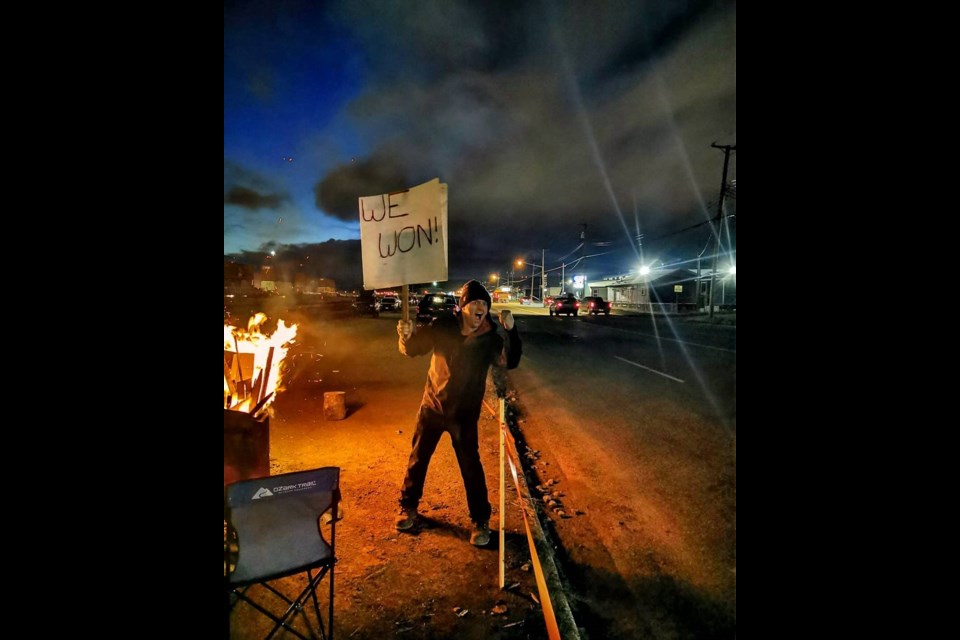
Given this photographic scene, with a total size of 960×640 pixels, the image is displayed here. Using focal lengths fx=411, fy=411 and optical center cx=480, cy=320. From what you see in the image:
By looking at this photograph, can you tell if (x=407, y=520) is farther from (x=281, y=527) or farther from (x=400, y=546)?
(x=281, y=527)

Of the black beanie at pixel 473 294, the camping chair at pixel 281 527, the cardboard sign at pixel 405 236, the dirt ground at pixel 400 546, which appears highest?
the cardboard sign at pixel 405 236

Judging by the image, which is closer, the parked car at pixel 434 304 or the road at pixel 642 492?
the road at pixel 642 492

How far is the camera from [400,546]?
3535 millimetres

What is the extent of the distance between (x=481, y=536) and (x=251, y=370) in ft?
10.1

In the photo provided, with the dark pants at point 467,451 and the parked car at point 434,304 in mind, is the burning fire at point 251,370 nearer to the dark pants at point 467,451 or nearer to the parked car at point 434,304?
the dark pants at point 467,451

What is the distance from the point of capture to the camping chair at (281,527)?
231 centimetres

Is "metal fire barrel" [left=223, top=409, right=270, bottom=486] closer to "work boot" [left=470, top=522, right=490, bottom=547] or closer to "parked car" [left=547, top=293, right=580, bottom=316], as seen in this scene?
"work boot" [left=470, top=522, right=490, bottom=547]

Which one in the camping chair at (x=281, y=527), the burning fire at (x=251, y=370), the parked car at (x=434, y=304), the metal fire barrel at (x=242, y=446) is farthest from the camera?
the parked car at (x=434, y=304)

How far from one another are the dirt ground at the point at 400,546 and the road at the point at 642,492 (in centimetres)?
54

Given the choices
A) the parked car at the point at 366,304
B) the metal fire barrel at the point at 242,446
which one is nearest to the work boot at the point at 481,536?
the metal fire barrel at the point at 242,446

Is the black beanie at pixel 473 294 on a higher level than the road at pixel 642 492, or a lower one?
higher
